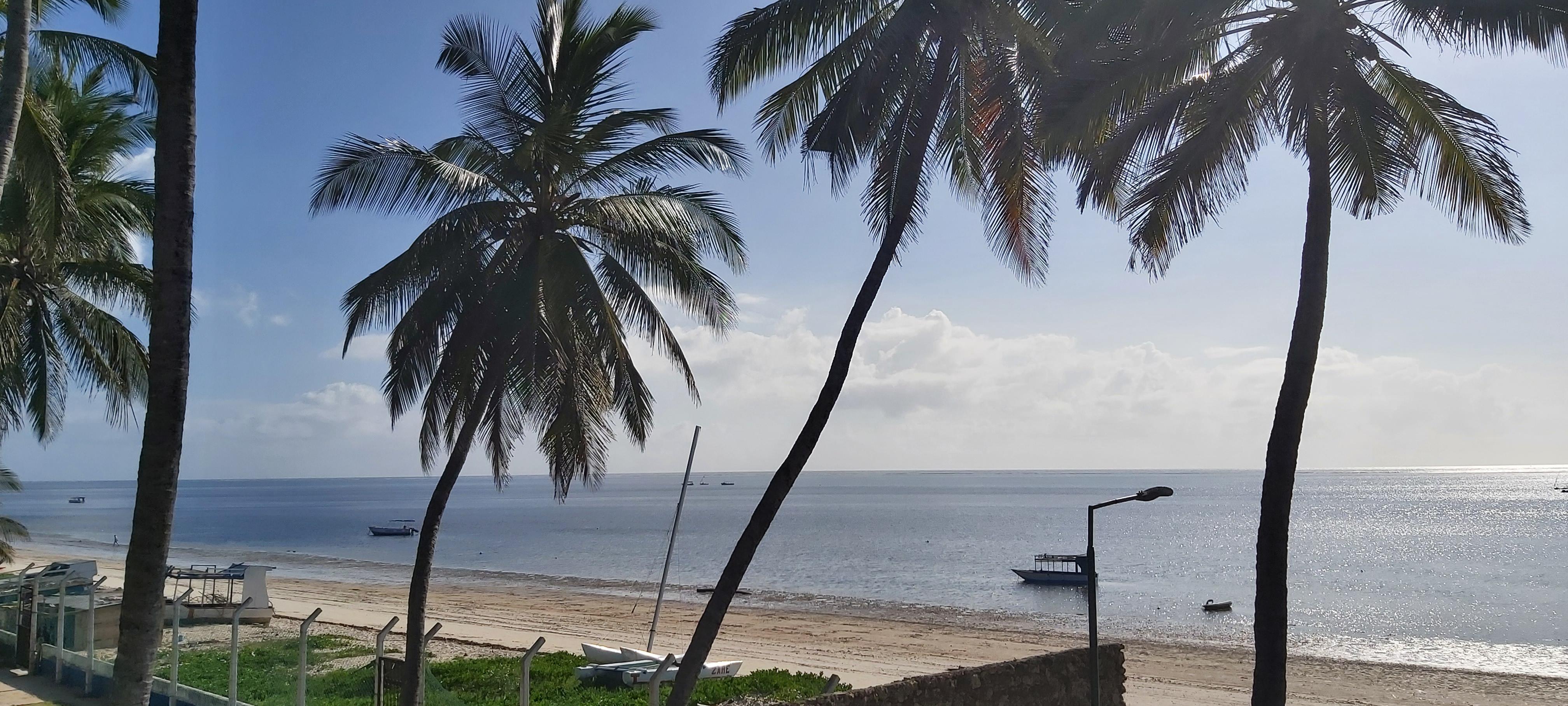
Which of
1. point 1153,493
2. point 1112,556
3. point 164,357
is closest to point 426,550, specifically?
point 164,357

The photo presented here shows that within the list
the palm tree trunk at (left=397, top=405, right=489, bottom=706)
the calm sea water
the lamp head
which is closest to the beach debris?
the palm tree trunk at (left=397, top=405, right=489, bottom=706)

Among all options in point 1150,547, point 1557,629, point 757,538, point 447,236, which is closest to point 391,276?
point 447,236

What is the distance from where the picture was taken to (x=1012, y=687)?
10.8 m

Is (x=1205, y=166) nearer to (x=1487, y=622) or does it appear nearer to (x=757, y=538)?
(x=757, y=538)

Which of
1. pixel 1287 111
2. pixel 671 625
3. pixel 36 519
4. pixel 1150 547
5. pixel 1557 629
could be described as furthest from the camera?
pixel 36 519

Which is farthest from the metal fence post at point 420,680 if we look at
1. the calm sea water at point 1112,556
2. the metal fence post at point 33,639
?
the calm sea water at point 1112,556

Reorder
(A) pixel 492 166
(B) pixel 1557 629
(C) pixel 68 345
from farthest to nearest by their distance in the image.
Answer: (B) pixel 1557 629, (C) pixel 68 345, (A) pixel 492 166

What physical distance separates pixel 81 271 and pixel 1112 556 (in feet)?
213

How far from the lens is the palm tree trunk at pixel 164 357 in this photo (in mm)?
5383

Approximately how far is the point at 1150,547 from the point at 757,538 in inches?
2868

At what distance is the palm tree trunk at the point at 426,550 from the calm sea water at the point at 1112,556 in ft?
98.7

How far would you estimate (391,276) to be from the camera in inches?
416

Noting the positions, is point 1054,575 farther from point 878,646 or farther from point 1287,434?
point 1287,434

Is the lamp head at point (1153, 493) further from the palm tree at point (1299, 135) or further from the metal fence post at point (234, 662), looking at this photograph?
the metal fence post at point (234, 662)
